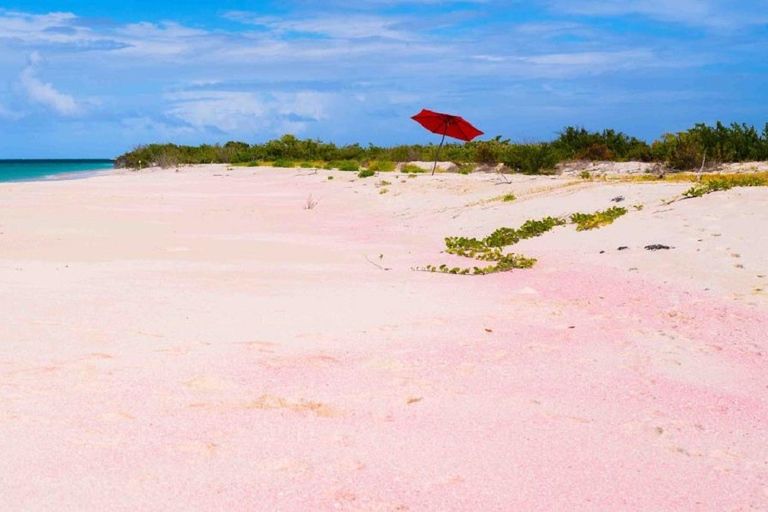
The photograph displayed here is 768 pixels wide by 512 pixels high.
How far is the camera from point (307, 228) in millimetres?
13000

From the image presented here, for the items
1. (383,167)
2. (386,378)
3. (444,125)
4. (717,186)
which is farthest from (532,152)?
(386,378)

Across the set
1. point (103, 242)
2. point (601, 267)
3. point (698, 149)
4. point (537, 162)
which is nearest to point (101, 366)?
point (601, 267)

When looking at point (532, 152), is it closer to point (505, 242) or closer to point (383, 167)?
point (383, 167)

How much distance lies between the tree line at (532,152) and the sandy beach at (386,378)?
32.7 feet

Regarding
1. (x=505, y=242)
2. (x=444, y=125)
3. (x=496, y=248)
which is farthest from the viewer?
(x=444, y=125)

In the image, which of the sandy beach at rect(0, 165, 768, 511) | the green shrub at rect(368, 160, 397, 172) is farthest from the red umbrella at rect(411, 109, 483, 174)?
the sandy beach at rect(0, 165, 768, 511)

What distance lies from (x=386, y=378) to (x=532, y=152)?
769 inches

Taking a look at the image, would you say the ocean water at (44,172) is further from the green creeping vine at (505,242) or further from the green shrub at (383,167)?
the green creeping vine at (505,242)

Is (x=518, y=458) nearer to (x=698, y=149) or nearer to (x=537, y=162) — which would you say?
(x=698, y=149)

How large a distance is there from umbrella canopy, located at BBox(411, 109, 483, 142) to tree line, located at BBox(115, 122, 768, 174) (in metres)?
2.09

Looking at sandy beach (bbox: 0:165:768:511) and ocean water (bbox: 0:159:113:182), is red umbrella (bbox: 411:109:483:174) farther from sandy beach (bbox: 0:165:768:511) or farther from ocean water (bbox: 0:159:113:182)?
ocean water (bbox: 0:159:113:182)

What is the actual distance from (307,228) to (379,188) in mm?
6262

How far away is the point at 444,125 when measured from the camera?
2197 centimetres

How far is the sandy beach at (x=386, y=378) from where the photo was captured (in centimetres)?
289
